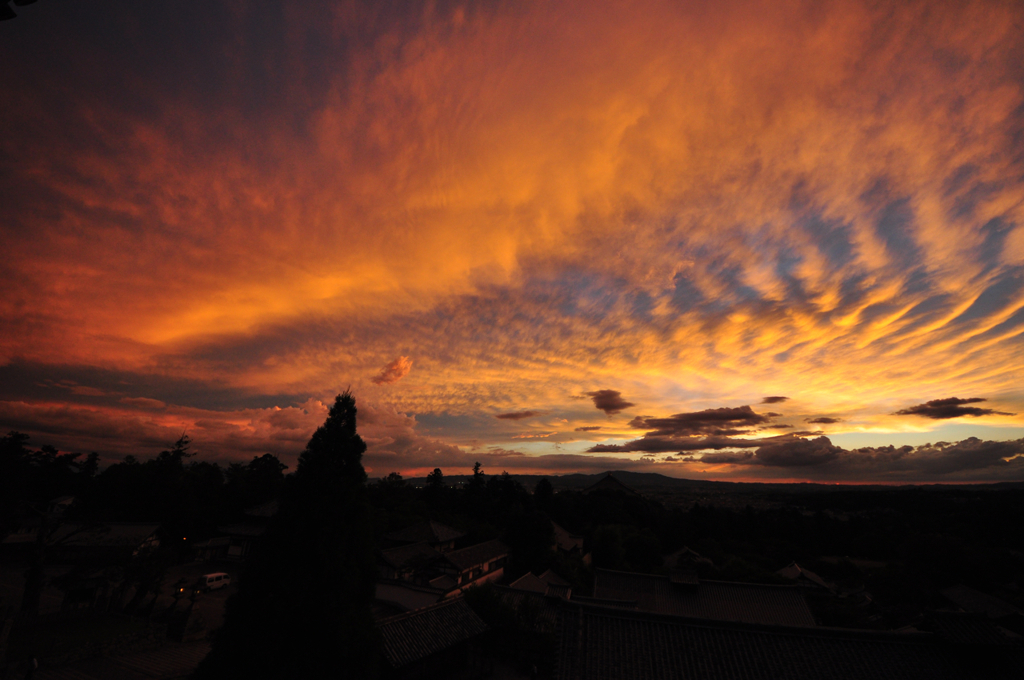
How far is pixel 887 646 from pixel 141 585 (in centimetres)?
3828

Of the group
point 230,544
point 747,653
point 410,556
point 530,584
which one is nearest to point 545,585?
point 530,584

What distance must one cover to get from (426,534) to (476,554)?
992 cm

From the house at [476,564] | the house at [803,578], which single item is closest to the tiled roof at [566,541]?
the house at [476,564]

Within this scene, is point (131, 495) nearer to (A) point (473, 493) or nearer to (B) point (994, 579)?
(A) point (473, 493)

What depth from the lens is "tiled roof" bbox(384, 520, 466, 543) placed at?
155 feet

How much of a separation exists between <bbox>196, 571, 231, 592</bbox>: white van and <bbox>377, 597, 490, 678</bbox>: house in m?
22.1

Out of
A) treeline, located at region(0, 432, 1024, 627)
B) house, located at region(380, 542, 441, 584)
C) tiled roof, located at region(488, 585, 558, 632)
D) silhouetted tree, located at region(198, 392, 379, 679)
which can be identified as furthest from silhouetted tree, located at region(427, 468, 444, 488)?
silhouetted tree, located at region(198, 392, 379, 679)

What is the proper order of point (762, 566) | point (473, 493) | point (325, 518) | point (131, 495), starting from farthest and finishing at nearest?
point (473, 493), point (762, 566), point (131, 495), point (325, 518)

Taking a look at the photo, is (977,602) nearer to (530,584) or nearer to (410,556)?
(530,584)

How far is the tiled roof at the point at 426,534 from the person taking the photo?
4716 cm

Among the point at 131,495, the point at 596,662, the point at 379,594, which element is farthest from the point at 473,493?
the point at 596,662

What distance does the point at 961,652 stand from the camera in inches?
470

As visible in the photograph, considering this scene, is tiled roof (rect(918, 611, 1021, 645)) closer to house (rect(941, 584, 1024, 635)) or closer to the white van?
house (rect(941, 584, 1024, 635))

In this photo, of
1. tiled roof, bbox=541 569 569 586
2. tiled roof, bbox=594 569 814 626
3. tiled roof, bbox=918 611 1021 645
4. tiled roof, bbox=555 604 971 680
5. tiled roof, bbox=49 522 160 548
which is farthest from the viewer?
tiled roof, bbox=541 569 569 586
